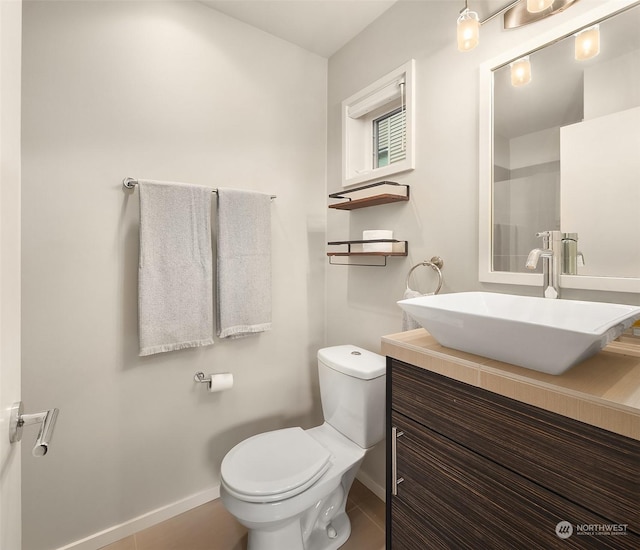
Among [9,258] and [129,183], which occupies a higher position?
[129,183]

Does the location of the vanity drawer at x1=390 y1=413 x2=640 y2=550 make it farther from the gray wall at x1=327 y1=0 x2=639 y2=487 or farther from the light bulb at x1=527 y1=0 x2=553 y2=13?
the light bulb at x1=527 y1=0 x2=553 y2=13

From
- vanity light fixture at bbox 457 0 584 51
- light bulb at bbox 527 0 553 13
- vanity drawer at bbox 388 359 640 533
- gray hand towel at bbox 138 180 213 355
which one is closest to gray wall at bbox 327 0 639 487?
vanity light fixture at bbox 457 0 584 51

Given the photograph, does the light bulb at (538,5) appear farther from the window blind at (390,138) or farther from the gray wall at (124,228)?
the gray wall at (124,228)

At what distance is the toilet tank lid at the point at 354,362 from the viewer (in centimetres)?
138

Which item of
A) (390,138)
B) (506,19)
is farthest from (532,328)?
(390,138)

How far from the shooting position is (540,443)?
2.16 feet

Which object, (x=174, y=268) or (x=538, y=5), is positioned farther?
(x=174, y=268)

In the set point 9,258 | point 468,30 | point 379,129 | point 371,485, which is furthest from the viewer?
point 379,129

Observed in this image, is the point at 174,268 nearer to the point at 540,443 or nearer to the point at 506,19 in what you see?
the point at 540,443

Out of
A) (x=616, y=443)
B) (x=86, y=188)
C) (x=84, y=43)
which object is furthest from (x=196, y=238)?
(x=616, y=443)

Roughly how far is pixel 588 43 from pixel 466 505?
137 cm

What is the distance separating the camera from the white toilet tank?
1.38m

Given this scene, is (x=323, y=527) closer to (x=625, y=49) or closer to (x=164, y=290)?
(x=164, y=290)

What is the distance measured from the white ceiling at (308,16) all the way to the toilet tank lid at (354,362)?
175cm
